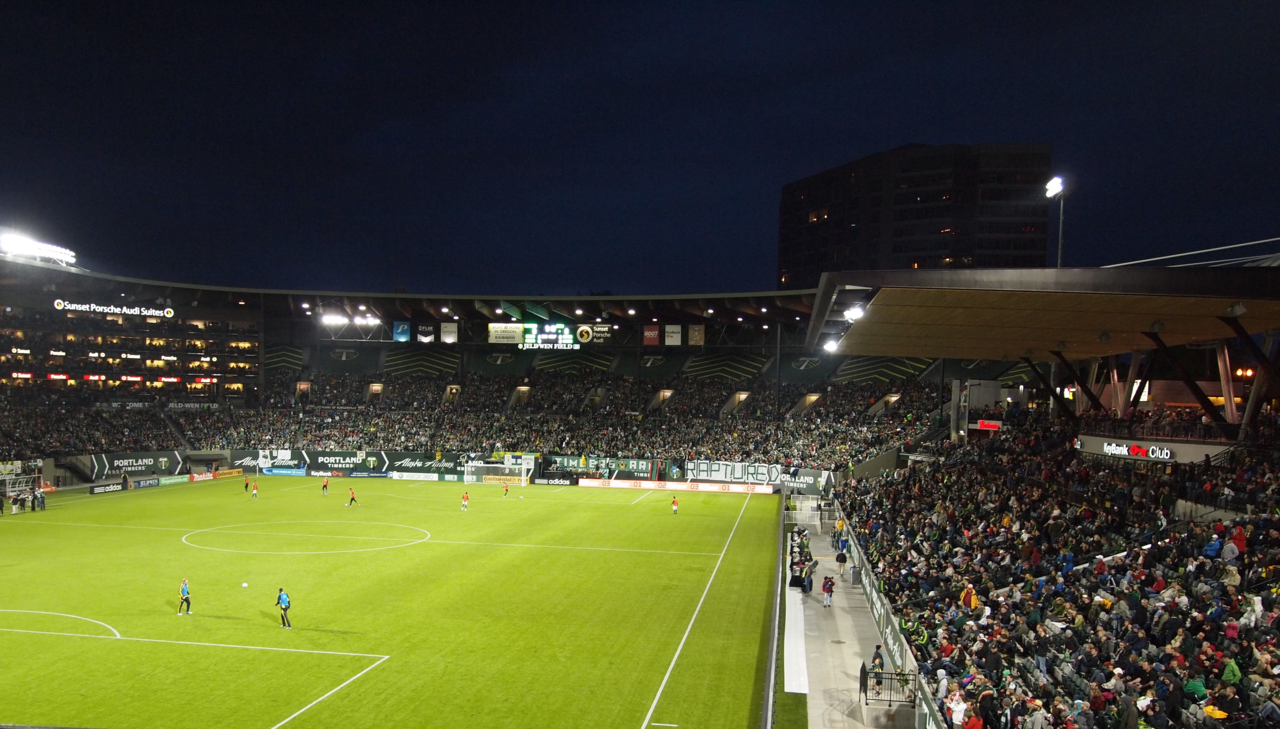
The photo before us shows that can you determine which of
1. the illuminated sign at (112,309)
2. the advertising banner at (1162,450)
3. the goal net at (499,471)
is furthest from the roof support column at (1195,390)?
the illuminated sign at (112,309)

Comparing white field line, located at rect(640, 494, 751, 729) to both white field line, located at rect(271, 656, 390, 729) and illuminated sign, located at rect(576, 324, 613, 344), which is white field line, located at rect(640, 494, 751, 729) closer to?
white field line, located at rect(271, 656, 390, 729)

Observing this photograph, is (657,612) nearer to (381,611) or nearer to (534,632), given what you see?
(534,632)

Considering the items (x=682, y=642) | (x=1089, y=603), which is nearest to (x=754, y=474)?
(x=682, y=642)

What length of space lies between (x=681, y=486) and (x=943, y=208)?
59.4 metres

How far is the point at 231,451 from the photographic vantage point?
65.0 metres

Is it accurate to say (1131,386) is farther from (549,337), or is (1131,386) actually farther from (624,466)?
(549,337)

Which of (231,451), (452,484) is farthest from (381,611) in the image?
(231,451)

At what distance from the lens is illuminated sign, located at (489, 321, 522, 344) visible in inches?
2766

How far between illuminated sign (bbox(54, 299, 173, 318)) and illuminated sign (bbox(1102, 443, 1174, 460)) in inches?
3000

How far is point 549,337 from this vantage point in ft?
230

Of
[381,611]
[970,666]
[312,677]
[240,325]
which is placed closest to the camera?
[970,666]

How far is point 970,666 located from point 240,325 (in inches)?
3130

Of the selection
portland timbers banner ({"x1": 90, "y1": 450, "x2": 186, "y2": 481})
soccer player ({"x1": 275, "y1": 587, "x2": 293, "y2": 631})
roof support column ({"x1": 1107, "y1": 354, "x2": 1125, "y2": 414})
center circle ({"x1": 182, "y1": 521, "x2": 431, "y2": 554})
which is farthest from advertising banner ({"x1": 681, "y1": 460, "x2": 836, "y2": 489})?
portland timbers banner ({"x1": 90, "y1": 450, "x2": 186, "y2": 481})

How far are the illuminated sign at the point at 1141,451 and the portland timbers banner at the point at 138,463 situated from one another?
61.1 meters
